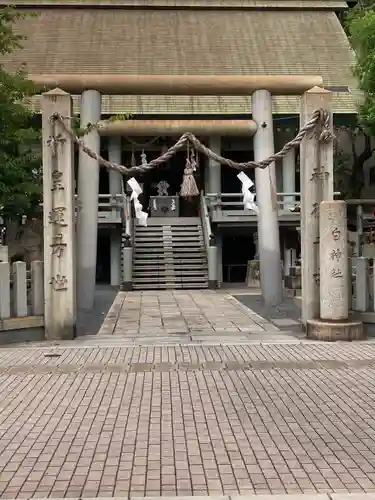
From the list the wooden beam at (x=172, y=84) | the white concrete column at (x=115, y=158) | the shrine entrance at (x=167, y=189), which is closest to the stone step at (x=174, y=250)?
the white concrete column at (x=115, y=158)

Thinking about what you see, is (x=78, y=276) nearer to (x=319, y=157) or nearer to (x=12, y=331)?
(x=12, y=331)

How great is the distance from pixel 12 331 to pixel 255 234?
43.4 feet

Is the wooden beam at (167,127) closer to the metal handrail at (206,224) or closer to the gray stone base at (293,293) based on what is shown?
the gray stone base at (293,293)

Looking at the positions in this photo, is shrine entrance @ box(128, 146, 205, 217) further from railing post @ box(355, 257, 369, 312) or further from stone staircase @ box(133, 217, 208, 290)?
railing post @ box(355, 257, 369, 312)

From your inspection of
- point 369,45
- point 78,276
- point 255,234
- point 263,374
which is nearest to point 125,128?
point 78,276

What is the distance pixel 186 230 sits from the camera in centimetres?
2227

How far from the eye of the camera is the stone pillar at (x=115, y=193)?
2138 cm

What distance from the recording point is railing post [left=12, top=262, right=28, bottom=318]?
403 inches

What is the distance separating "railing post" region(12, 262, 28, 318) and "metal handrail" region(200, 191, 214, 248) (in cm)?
1050

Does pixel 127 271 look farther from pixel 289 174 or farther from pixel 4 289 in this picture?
pixel 4 289

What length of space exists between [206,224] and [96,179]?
772 centimetres

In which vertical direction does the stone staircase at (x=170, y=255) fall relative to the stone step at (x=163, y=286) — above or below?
above

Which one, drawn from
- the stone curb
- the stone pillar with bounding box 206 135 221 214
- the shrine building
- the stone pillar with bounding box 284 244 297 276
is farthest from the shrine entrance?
the stone curb

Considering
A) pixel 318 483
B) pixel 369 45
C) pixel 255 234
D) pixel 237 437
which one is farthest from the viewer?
pixel 255 234
